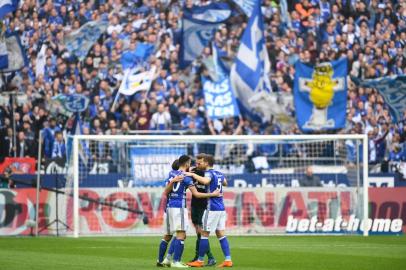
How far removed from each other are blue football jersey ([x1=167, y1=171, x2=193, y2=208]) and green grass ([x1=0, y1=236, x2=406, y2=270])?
1042mm

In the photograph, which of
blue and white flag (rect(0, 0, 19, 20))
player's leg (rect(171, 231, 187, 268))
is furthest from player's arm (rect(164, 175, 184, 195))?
blue and white flag (rect(0, 0, 19, 20))

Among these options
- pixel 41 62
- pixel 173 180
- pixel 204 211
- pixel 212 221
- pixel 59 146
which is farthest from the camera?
pixel 41 62

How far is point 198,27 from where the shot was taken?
31.6 m

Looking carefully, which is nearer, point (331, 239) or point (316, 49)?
point (331, 239)

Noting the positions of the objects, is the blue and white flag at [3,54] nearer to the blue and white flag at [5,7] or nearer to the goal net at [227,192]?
the blue and white flag at [5,7]

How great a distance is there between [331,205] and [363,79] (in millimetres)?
5282

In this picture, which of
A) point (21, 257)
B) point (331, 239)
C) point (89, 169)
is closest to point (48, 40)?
point (89, 169)

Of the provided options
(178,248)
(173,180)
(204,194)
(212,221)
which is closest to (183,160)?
(173,180)

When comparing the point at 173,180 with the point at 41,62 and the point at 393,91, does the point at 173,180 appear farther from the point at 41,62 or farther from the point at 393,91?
the point at 393,91

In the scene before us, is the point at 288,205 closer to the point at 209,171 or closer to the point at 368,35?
the point at 368,35

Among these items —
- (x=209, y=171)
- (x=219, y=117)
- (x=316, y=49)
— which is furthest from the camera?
(x=316, y=49)

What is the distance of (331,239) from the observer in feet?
80.5

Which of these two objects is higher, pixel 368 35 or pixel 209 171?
pixel 368 35

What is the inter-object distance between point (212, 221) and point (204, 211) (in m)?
0.74
